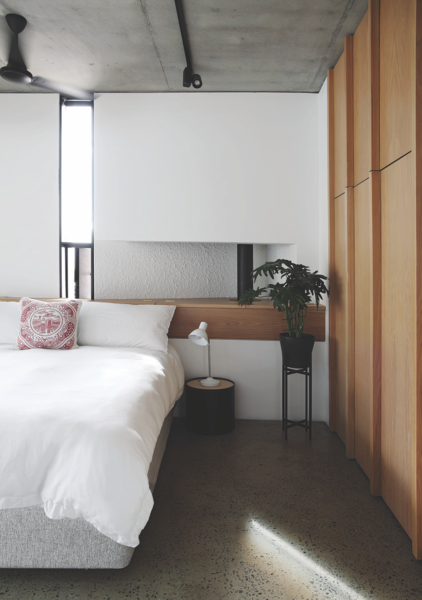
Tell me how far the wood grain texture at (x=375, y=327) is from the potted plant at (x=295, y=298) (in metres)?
0.69

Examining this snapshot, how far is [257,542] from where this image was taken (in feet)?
6.03

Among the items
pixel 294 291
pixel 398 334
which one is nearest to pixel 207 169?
pixel 294 291

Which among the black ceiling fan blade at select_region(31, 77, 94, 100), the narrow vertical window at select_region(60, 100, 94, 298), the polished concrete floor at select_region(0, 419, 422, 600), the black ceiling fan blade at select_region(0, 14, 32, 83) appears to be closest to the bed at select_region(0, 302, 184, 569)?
the polished concrete floor at select_region(0, 419, 422, 600)

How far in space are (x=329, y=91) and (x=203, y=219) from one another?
4.59 feet

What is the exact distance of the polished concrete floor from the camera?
1.56 metres

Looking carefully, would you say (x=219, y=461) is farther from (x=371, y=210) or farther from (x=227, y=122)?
(x=227, y=122)

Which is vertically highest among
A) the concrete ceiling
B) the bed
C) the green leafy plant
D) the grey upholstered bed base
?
the concrete ceiling

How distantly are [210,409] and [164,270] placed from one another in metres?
1.61

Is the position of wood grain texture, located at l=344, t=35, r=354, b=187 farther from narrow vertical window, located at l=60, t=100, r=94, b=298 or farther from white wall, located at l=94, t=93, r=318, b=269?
narrow vertical window, located at l=60, t=100, r=94, b=298

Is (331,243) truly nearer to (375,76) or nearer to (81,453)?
(375,76)

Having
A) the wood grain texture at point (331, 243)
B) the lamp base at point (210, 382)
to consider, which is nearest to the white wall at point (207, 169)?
the wood grain texture at point (331, 243)

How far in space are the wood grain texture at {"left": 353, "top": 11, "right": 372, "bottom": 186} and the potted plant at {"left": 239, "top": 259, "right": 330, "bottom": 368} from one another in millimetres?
729

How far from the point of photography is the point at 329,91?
311cm

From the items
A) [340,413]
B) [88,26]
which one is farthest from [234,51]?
[340,413]
